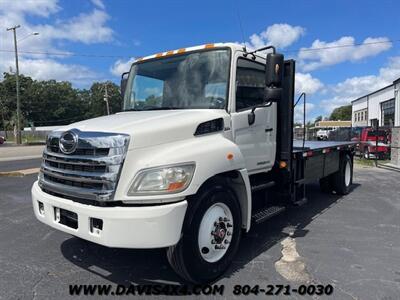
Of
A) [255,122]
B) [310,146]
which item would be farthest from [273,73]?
[310,146]

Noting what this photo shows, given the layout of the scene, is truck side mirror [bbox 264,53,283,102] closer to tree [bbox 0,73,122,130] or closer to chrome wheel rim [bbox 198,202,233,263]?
chrome wheel rim [bbox 198,202,233,263]

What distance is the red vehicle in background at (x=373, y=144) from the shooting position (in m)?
20.1

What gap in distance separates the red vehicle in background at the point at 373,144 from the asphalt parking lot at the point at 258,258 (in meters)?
14.2

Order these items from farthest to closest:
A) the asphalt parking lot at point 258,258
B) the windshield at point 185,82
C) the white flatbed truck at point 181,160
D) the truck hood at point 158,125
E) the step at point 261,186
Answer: the step at point 261,186 < the windshield at point 185,82 < the asphalt parking lot at point 258,258 < the truck hood at point 158,125 < the white flatbed truck at point 181,160

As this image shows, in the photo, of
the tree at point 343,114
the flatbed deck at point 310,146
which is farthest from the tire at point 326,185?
the tree at point 343,114

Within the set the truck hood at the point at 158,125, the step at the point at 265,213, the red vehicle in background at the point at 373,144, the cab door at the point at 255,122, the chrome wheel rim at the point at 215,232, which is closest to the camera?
the truck hood at the point at 158,125

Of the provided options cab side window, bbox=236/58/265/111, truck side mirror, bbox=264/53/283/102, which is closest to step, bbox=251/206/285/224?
cab side window, bbox=236/58/265/111

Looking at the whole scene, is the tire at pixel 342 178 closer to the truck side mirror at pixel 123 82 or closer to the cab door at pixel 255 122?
the cab door at pixel 255 122

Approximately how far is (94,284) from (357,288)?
9.13 feet

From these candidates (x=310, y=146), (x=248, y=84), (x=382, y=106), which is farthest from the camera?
(x=382, y=106)

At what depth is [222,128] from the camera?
4.49m

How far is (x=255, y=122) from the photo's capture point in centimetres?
512

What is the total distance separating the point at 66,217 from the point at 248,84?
2.78 metres

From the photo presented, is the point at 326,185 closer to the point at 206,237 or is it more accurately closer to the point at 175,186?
the point at 206,237
